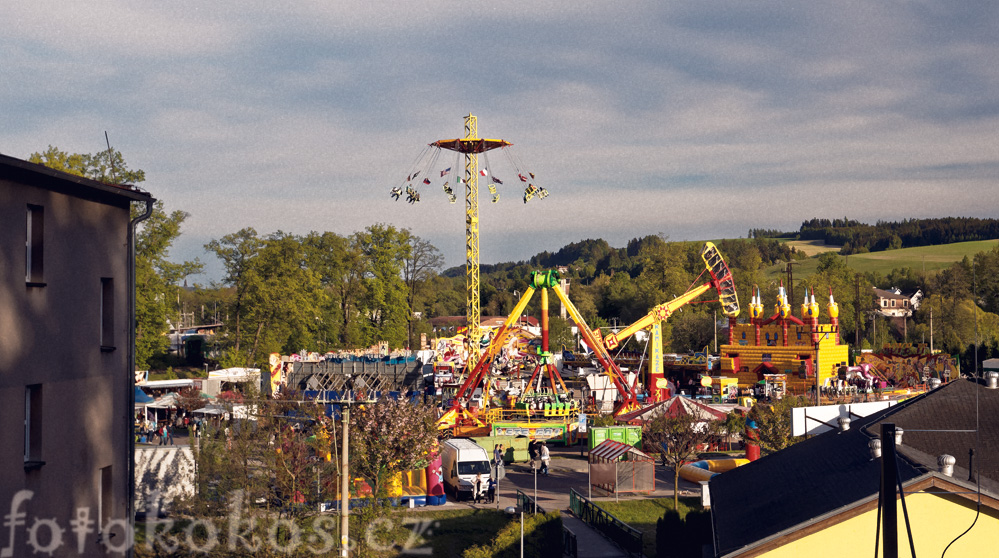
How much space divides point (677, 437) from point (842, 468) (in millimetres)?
14992

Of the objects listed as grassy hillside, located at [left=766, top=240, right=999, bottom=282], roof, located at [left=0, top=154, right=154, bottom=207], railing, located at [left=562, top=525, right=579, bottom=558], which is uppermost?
grassy hillside, located at [left=766, top=240, right=999, bottom=282]

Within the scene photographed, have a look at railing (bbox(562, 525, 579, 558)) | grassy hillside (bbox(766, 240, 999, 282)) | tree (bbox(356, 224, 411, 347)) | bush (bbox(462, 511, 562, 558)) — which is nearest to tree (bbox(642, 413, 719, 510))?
railing (bbox(562, 525, 579, 558))

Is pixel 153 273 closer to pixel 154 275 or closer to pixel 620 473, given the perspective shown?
pixel 154 275

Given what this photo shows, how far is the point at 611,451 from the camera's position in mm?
31469

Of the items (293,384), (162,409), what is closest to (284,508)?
(293,384)

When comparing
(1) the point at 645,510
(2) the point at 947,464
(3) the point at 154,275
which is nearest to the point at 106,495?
(2) the point at 947,464

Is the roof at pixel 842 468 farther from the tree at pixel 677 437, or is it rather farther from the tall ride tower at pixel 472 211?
the tall ride tower at pixel 472 211

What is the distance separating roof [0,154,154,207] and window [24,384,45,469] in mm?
2487

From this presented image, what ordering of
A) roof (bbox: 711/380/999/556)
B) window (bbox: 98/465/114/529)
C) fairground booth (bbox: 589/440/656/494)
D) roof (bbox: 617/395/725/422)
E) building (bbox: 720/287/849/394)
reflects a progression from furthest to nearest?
building (bbox: 720/287/849/394) → roof (bbox: 617/395/725/422) → fairground booth (bbox: 589/440/656/494) → roof (bbox: 711/380/999/556) → window (bbox: 98/465/114/529)

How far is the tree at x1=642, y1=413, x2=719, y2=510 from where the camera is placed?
30359 millimetres

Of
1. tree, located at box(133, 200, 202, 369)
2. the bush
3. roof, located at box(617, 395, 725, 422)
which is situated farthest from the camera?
tree, located at box(133, 200, 202, 369)

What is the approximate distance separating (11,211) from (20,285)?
0.86 meters

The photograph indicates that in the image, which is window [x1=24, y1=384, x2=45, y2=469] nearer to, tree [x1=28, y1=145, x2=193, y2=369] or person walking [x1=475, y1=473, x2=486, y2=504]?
person walking [x1=475, y1=473, x2=486, y2=504]

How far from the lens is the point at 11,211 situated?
1084 centimetres
